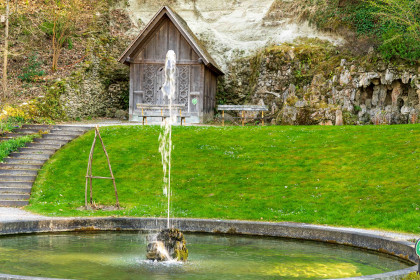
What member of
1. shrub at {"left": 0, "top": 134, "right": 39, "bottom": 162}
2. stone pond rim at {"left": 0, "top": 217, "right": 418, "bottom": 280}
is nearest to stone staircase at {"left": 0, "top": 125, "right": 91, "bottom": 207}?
shrub at {"left": 0, "top": 134, "right": 39, "bottom": 162}

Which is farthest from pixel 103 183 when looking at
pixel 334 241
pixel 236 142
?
pixel 334 241

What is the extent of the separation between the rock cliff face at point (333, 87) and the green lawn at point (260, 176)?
19.9ft

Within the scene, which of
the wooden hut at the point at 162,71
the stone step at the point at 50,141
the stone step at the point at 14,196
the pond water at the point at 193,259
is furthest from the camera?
the wooden hut at the point at 162,71

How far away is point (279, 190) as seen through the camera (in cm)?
1733

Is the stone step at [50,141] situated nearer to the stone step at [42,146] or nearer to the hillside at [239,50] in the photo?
the stone step at [42,146]

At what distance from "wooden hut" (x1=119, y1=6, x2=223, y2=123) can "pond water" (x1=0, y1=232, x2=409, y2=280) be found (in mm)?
21154

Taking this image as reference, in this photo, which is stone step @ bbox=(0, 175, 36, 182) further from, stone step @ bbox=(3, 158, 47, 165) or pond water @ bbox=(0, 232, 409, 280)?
pond water @ bbox=(0, 232, 409, 280)

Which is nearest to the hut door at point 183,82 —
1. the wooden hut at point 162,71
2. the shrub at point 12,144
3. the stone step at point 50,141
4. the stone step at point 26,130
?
the wooden hut at point 162,71

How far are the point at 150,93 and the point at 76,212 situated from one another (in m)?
19.7

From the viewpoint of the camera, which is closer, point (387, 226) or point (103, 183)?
point (387, 226)

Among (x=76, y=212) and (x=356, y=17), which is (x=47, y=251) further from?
(x=356, y=17)

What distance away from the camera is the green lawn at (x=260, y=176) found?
605 inches

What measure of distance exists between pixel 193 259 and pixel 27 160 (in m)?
12.4

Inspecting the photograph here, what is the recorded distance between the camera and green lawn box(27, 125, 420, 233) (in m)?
15.4
